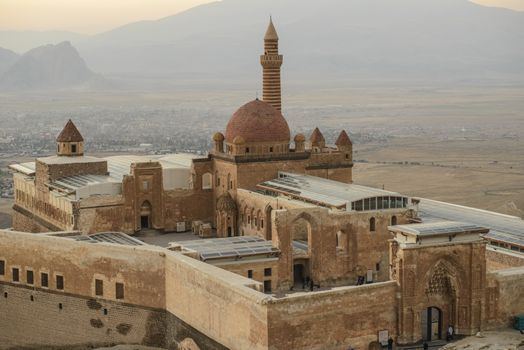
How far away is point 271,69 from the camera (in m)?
57.0

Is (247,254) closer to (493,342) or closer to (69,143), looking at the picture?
(493,342)

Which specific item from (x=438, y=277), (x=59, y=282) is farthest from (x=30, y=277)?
(x=438, y=277)

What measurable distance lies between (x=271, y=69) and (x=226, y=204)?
37.5 feet

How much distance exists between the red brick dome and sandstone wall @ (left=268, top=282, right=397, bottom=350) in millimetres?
16857

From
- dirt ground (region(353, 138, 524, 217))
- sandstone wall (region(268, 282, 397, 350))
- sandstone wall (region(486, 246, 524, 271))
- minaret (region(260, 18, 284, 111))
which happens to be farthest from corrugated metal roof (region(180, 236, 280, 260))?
dirt ground (region(353, 138, 524, 217))

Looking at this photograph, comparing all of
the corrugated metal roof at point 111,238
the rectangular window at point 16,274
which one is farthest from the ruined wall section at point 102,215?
the rectangular window at point 16,274

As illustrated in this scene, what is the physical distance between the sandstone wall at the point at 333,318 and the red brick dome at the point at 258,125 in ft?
55.3

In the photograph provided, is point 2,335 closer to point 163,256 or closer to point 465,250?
point 163,256

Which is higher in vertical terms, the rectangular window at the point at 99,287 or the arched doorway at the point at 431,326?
the rectangular window at the point at 99,287

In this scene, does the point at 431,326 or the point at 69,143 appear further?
the point at 69,143

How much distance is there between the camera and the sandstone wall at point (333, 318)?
31.7m

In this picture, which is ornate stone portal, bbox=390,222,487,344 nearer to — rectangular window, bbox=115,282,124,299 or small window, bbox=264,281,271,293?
small window, bbox=264,281,271,293

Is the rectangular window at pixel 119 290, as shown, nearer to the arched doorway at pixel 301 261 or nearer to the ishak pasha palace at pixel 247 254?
the ishak pasha palace at pixel 247 254

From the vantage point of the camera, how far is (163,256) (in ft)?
127
